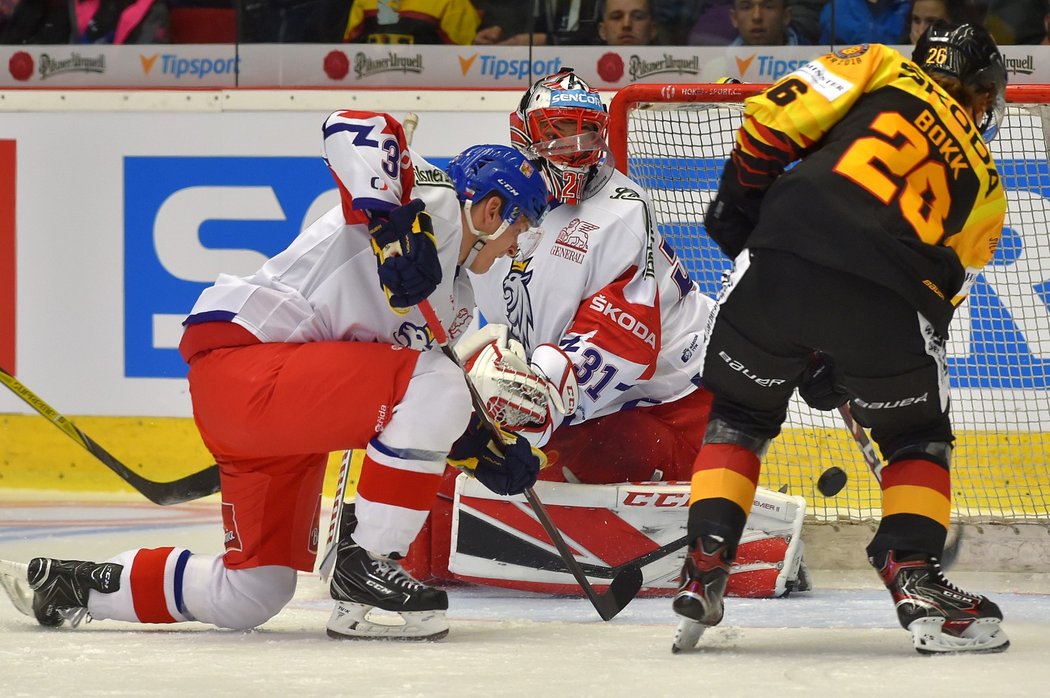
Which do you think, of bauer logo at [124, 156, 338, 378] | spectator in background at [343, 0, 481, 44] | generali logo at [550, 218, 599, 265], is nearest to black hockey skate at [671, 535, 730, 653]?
generali logo at [550, 218, 599, 265]

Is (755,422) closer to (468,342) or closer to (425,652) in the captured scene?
(425,652)

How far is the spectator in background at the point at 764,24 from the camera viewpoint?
14.1 feet

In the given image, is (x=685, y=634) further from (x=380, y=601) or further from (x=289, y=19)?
(x=289, y=19)

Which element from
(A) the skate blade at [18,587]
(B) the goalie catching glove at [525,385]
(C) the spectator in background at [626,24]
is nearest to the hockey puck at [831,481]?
(B) the goalie catching glove at [525,385]

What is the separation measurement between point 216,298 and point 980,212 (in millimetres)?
1248

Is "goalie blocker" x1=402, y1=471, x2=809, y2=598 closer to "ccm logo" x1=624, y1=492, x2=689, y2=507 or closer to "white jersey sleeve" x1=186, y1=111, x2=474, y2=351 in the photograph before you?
"ccm logo" x1=624, y1=492, x2=689, y2=507

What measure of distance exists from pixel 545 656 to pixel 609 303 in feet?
3.65

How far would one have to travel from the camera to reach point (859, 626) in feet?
8.38

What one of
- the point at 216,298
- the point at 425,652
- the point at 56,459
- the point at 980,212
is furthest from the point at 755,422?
the point at 56,459

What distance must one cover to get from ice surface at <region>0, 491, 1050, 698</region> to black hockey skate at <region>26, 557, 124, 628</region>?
40 mm

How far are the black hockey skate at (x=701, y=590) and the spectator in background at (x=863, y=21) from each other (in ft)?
8.41

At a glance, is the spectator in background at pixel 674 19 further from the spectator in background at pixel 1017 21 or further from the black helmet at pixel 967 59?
the black helmet at pixel 967 59

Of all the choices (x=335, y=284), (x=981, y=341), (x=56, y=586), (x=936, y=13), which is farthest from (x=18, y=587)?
(x=936, y=13)

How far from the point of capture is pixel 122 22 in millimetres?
4707
